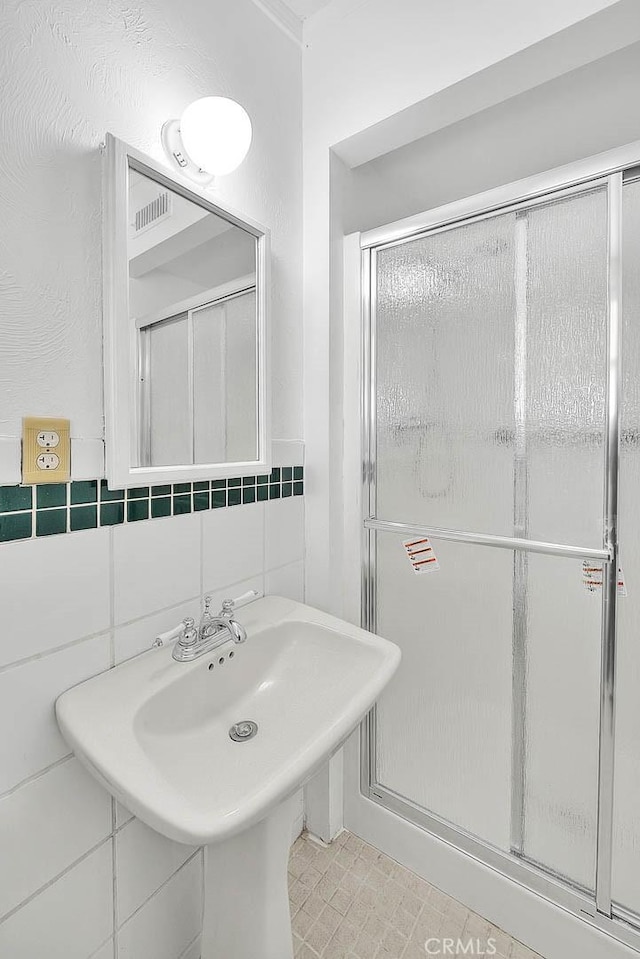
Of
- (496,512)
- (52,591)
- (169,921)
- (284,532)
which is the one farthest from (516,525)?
(169,921)

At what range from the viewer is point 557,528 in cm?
119

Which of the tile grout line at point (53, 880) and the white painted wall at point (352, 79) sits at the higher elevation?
the white painted wall at point (352, 79)

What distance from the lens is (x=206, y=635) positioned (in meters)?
1.09

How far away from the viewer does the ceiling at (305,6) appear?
1417mm

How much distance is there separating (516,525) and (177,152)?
122cm

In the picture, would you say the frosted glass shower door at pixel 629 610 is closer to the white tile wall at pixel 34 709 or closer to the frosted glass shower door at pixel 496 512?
the frosted glass shower door at pixel 496 512

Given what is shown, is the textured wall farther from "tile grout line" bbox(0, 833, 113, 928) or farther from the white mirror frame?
"tile grout line" bbox(0, 833, 113, 928)

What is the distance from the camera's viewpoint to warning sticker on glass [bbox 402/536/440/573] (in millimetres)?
1396

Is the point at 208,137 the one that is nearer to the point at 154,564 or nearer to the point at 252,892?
the point at 154,564

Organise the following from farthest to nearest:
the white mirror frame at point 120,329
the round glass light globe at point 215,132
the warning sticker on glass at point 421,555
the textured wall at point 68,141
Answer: the warning sticker on glass at point 421,555, the round glass light globe at point 215,132, the white mirror frame at point 120,329, the textured wall at point 68,141

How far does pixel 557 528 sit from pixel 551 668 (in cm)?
36

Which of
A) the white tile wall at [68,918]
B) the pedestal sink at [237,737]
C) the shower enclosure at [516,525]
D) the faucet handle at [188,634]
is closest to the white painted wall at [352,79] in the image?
the shower enclosure at [516,525]

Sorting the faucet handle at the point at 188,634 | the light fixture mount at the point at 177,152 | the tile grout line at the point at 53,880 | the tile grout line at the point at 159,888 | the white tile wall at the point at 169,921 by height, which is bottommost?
the white tile wall at the point at 169,921

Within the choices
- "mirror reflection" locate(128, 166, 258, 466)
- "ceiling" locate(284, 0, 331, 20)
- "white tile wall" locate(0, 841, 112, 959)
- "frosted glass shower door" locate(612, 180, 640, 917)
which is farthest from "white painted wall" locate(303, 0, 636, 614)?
"white tile wall" locate(0, 841, 112, 959)
